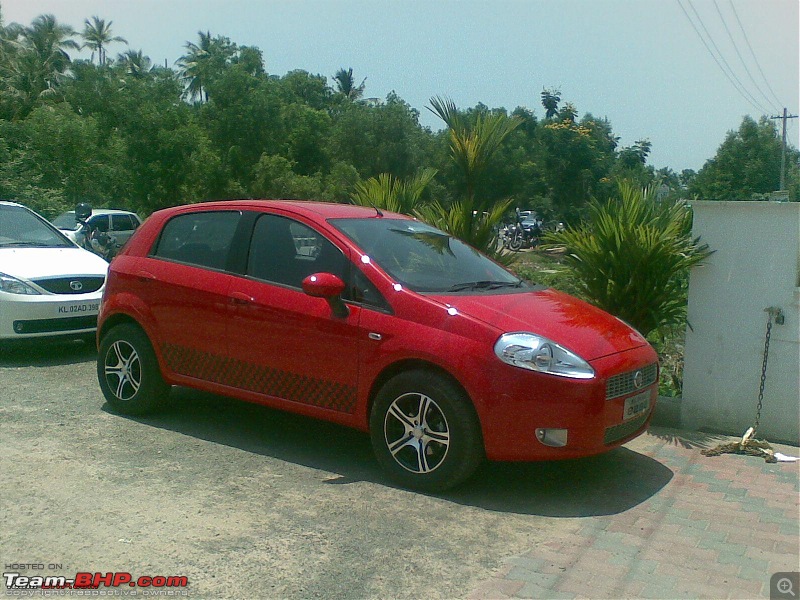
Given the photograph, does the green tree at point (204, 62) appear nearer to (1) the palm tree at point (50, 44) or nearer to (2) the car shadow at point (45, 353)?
(1) the palm tree at point (50, 44)

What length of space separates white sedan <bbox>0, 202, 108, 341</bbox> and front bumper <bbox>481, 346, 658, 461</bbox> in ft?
17.5

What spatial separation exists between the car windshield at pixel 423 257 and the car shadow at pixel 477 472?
1242 millimetres

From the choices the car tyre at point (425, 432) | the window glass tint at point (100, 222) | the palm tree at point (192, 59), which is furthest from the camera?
the palm tree at point (192, 59)

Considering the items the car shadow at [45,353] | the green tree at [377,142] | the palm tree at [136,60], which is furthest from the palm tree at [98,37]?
the car shadow at [45,353]

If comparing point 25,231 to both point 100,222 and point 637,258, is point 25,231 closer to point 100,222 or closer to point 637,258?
point 637,258

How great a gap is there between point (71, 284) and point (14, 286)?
1.79 feet

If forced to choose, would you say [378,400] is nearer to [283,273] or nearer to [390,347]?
[390,347]

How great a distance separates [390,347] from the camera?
5.13 m

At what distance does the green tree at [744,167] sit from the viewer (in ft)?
118

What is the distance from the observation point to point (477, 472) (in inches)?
217

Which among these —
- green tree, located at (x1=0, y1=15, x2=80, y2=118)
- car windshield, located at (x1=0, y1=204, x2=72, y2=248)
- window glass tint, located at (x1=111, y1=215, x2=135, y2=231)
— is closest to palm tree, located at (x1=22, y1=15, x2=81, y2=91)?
green tree, located at (x1=0, y1=15, x2=80, y2=118)

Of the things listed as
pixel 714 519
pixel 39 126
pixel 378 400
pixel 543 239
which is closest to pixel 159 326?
pixel 378 400

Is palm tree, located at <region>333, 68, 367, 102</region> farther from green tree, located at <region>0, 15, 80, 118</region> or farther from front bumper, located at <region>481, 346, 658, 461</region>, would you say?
front bumper, located at <region>481, 346, 658, 461</region>

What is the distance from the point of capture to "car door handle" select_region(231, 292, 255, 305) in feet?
19.0
